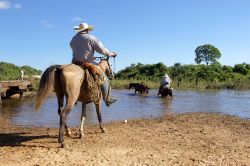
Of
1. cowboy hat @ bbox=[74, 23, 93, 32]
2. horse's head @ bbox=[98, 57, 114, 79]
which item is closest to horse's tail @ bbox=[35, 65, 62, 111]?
cowboy hat @ bbox=[74, 23, 93, 32]

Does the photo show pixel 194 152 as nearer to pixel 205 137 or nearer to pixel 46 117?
pixel 205 137

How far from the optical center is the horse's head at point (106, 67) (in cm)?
910

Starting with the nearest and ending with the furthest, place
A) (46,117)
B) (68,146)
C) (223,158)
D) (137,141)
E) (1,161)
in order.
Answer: (1,161), (223,158), (68,146), (137,141), (46,117)

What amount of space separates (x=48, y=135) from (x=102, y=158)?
2637mm

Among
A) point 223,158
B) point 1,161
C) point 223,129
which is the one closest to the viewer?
point 1,161

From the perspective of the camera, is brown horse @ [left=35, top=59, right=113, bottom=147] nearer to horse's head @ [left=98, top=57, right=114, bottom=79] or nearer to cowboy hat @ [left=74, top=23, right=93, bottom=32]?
cowboy hat @ [left=74, top=23, right=93, bottom=32]

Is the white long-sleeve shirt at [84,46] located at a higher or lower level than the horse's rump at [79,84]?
higher

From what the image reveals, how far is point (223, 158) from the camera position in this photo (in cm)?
689

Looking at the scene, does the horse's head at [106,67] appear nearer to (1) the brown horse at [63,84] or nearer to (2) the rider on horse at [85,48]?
(2) the rider on horse at [85,48]

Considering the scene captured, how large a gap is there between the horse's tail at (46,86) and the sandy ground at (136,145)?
920mm

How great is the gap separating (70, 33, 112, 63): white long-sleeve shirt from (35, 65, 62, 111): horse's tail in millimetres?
898

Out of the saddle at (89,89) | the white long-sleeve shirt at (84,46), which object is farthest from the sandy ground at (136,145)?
the white long-sleeve shirt at (84,46)

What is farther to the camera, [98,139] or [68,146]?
[98,139]

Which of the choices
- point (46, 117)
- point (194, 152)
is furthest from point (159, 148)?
point (46, 117)
